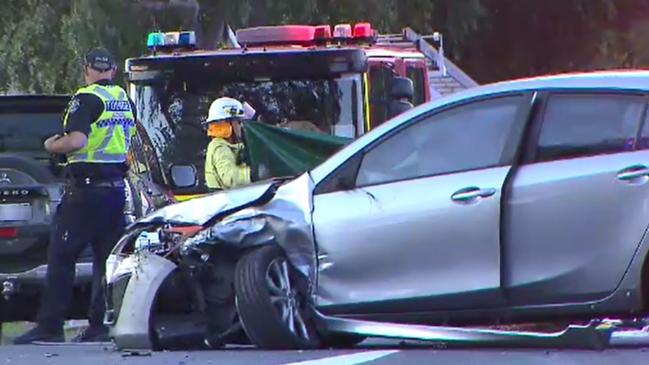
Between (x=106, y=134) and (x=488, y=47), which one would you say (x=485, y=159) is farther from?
(x=488, y=47)

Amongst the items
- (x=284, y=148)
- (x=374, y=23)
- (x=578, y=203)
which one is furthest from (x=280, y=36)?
(x=374, y=23)

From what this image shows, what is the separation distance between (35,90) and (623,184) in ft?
→ 46.2

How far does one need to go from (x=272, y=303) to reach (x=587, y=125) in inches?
73.0

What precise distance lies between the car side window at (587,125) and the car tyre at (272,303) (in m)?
1.46

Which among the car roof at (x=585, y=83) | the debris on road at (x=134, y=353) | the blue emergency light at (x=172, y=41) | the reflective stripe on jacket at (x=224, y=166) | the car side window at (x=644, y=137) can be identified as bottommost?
the debris on road at (x=134, y=353)

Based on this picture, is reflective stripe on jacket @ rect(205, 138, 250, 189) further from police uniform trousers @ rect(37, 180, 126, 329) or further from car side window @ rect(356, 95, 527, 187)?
car side window @ rect(356, 95, 527, 187)

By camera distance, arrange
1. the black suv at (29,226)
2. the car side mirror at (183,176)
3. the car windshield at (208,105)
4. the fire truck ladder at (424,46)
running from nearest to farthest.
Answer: the black suv at (29,226), the car side mirror at (183,176), the car windshield at (208,105), the fire truck ladder at (424,46)

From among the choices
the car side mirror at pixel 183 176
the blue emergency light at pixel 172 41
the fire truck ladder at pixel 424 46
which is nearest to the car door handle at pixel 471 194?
the car side mirror at pixel 183 176

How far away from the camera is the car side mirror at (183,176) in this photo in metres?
10.9

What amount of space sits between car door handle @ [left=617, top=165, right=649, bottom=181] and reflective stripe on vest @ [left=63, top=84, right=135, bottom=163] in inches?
133

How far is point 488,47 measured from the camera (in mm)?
25766

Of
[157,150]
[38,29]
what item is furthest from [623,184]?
[38,29]

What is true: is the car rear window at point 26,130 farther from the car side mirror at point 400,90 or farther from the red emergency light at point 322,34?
the car side mirror at point 400,90

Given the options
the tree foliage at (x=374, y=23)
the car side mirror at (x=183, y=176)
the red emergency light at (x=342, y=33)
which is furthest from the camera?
the tree foliage at (x=374, y=23)
